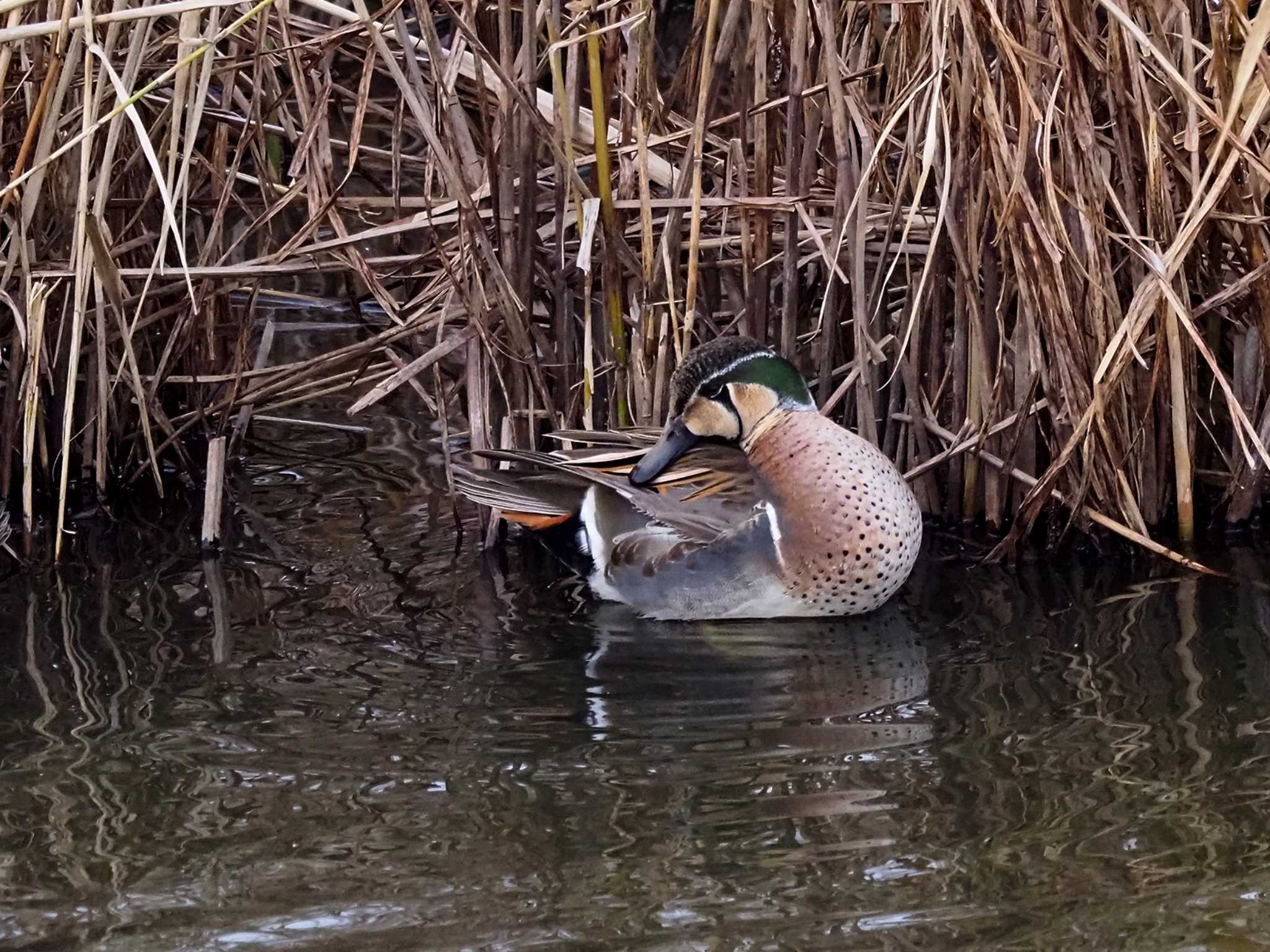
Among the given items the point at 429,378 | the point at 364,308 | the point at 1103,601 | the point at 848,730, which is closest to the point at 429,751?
the point at 848,730

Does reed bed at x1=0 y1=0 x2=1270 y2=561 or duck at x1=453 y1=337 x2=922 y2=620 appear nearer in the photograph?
reed bed at x1=0 y1=0 x2=1270 y2=561

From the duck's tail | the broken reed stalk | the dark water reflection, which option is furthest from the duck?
the broken reed stalk

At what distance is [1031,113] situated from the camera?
3.62 meters

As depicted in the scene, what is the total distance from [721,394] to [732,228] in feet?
2.29

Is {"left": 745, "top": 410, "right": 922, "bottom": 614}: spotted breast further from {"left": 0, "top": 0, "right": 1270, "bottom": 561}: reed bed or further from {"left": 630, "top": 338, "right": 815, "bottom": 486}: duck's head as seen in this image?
{"left": 0, "top": 0, "right": 1270, "bottom": 561}: reed bed

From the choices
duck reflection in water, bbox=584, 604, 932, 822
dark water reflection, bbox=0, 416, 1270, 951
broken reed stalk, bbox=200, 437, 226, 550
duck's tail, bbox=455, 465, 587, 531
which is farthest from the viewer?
broken reed stalk, bbox=200, 437, 226, 550

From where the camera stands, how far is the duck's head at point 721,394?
13.1 ft

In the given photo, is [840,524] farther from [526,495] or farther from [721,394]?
[526,495]

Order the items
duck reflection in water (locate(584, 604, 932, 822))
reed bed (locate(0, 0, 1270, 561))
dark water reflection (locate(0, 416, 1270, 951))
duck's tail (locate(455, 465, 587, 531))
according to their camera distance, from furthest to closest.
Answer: duck's tail (locate(455, 465, 587, 531))
reed bed (locate(0, 0, 1270, 561))
duck reflection in water (locate(584, 604, 932, 822))
dark water reflection (locate(0, 416, 1270, 951))

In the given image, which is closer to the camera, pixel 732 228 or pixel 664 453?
pixel 664 453

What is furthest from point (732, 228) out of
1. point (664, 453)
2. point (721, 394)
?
point (664, 453)

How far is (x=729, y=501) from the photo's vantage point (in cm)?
408

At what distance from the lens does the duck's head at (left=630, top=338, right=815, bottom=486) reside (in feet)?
13.1

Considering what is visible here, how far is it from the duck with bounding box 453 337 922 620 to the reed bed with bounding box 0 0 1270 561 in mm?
204
